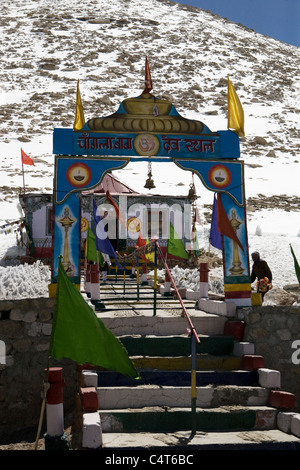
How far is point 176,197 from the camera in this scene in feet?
99.4

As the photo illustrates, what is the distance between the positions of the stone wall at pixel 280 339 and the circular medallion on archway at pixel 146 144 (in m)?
3.99

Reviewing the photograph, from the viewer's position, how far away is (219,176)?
40.6 feet

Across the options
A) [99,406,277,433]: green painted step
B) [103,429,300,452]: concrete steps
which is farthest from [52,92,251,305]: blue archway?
[103,429,300,452]: concrete steps

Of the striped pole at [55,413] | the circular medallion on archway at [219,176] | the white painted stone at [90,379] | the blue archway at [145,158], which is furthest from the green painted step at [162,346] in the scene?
the circular medallion on archway at [219,176]

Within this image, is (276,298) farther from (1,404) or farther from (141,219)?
(141,219)

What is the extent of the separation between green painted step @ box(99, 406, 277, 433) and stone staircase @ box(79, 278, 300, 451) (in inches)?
0.5

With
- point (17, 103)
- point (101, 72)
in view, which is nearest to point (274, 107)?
point (101, 72)

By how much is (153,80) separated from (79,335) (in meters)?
78.7

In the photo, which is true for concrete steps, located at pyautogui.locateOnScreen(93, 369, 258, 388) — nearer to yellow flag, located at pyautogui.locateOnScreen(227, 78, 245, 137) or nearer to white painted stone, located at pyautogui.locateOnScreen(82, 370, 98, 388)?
white painted stone, located at pyautogui.locateOnScreen(82, 370, 98, 388)

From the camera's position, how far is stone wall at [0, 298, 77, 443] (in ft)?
33.1

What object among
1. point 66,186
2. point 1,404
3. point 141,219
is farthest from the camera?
point 141,219

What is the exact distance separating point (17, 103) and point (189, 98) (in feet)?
71.0

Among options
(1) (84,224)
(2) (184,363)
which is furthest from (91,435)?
(1) (84,224)

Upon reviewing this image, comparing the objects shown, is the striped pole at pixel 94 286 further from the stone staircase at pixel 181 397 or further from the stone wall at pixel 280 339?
the stone wall at pixel 280 339
